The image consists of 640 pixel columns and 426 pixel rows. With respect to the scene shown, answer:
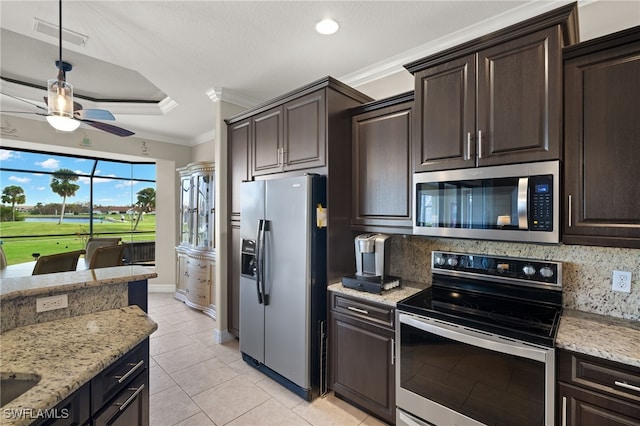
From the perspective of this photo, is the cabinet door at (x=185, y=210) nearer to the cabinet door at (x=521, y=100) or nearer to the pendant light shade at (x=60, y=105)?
the pendant light shade at (x=60, y=105)

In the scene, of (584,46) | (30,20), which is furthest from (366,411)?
(30,20)

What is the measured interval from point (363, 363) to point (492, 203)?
A: 140 centimetres

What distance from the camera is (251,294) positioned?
277 centimetres

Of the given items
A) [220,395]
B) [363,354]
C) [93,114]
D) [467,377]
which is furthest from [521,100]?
[93,114]

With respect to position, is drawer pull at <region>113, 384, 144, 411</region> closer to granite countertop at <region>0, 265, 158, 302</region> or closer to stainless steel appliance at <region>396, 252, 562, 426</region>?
granite countertop at <region>0, 265, 158, 302</region>

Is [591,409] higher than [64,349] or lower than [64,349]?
lower

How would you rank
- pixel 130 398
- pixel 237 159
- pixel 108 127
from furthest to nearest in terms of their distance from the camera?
pixel 237 159 → pixel 108 127 → pixel 130 398

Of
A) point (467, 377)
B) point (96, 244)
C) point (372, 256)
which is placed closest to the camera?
point (467, 377)

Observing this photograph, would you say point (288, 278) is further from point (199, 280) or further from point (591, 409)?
point (199, 280)

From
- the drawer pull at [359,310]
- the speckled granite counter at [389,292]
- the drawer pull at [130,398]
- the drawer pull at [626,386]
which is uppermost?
the speckled granite counter at [389,292]

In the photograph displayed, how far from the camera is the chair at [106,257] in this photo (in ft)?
10.8

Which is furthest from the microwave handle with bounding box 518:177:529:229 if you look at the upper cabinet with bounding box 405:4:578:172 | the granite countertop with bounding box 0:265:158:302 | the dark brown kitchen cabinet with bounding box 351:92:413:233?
the granite countertop with bounding box 0:265:158:302

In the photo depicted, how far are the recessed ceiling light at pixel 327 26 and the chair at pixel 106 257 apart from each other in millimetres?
3245

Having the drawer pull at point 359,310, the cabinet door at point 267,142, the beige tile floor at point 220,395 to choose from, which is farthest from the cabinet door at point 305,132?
the beige tile floor at point 220,395
